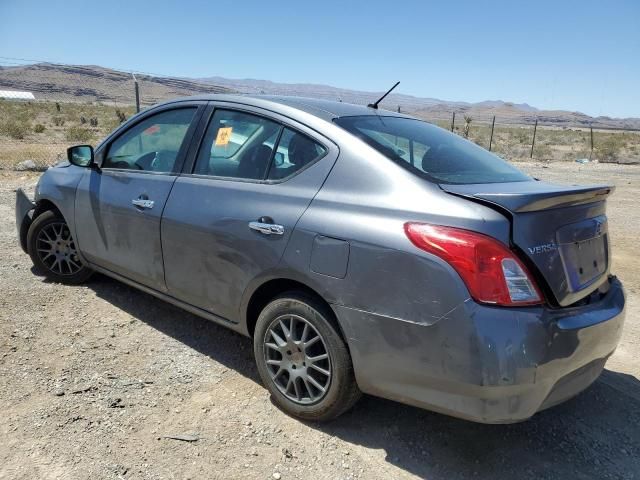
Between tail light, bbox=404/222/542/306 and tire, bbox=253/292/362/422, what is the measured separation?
0.74 m

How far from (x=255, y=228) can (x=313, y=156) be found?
497 mm

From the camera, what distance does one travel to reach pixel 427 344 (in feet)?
7.53

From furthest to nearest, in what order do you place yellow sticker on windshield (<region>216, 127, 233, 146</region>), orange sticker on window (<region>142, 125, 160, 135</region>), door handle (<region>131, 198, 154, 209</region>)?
orange sticker on window (<region>142, 125, 160, 135</region>), door handle (<region>131, 198, 154, 209</region>), yellow sticker on windshield (<region>216, 127, 233, 146</region>)

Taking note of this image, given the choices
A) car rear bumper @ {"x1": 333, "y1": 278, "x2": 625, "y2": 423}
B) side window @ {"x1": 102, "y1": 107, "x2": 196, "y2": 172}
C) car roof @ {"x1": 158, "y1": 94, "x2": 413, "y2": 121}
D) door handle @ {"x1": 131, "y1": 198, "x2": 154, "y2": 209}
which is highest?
car roof @ {"x1": 158, "y1": 94, "x2": 413, "y2": 121}

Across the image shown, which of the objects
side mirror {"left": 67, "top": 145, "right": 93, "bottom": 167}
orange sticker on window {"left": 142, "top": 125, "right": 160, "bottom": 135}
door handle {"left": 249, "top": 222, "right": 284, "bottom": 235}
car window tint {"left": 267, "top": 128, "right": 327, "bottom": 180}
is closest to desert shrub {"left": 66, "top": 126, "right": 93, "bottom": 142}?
side mirror {"left": 67, "top": 145, "right": 93, "bottom": 167}

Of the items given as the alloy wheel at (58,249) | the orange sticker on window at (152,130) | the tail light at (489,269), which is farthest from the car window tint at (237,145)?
the alloy wheel at (58,249)

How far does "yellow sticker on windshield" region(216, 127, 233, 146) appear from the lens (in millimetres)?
3338

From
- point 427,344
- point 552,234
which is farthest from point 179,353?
point 552,234

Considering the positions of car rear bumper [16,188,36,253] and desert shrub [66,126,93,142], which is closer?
car rear bumper [16,188,36,253]

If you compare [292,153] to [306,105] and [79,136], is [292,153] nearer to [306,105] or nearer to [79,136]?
[306,105]

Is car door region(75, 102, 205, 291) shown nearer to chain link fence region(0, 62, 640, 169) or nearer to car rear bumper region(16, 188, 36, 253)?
car rear bumper region(16, 188, 36, 253)

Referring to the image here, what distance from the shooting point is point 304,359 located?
2.83 metres

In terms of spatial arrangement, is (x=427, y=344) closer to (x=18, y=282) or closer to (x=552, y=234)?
(x=552, y=234)

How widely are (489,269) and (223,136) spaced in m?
1.92
